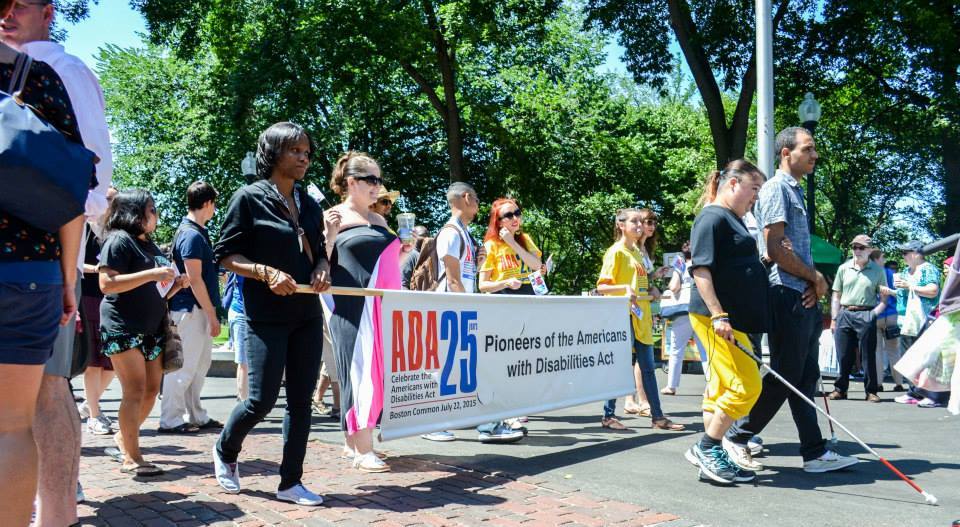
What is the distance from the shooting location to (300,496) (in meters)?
4.46

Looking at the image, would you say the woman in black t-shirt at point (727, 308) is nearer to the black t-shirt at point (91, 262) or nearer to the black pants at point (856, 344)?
the black t-shirt at point (91, 262)

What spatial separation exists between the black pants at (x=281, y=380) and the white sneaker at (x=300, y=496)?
0.09ft

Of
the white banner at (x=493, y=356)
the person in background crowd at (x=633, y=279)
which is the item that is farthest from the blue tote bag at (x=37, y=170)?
the person in background crowd at (x=633, y=279)

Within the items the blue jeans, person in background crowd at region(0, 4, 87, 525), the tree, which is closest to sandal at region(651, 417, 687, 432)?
the blue jeans

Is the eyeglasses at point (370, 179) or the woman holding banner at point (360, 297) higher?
the eyeglasses at point (370, 179)

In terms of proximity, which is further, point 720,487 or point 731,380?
point 731,380

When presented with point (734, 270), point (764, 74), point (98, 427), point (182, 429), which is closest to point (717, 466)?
point (734, 270)

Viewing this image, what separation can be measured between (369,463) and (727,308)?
2486mm

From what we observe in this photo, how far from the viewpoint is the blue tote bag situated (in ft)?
8.02

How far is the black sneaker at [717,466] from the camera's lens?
5027mm

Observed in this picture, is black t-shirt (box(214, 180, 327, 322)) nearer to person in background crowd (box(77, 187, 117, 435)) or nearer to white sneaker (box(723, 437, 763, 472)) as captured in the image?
person in background crowd (box(77, 187, 117, 435))

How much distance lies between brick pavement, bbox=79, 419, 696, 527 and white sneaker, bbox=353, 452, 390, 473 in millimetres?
74

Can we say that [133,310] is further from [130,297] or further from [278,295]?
[278,295]

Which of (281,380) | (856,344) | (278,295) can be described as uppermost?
(278,295)
